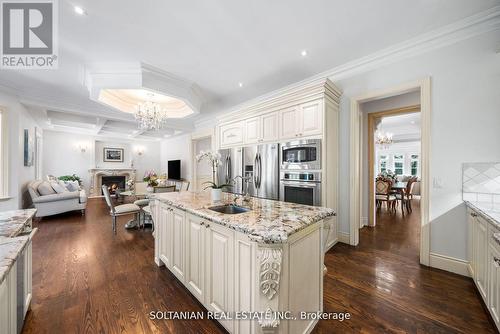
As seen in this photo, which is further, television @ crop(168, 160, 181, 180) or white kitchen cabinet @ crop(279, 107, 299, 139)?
television @ crop(168, 160, 181, 180)

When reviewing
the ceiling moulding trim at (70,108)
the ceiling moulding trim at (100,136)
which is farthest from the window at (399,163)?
the ceiling moulding trim at (100,136)

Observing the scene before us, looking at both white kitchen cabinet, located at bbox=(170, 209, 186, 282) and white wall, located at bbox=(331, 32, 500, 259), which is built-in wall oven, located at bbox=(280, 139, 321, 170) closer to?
white wall, located at bbox=(331, 32, 500, 259)

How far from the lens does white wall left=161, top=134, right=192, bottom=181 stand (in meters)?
7.50

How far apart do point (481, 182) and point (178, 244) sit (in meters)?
3.32

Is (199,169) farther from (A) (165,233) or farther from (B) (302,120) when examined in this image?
(B) (302,120)

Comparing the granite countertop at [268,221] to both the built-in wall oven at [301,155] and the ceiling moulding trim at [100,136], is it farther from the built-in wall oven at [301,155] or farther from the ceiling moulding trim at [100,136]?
the ceiling moulding trim at [100,136]

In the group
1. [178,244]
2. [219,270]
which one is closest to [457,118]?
[219,270]

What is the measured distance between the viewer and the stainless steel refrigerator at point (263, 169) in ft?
10.2

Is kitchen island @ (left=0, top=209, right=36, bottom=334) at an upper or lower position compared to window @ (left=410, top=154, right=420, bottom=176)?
lower

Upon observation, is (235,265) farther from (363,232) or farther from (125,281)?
(363,232)

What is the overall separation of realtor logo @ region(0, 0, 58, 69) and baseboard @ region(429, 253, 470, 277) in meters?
4.96

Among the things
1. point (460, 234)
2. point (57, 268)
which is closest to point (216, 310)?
point (57, 268)

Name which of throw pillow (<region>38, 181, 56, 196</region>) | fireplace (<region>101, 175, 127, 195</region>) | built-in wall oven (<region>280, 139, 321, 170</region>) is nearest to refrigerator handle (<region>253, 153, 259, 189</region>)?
built-in wall oven (<region>280, 139, 321, 170</region>)

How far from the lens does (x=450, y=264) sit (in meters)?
2.18
